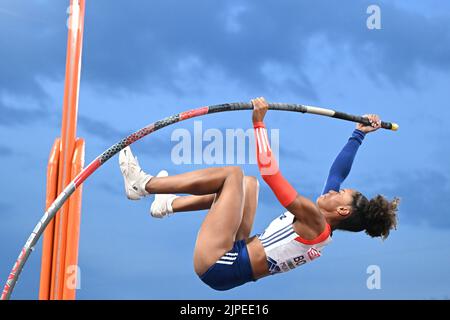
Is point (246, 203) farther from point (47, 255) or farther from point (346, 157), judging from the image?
point (47, 255)

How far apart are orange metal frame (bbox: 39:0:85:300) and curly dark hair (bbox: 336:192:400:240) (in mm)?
2115

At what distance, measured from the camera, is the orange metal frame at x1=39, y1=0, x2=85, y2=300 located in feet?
16.4

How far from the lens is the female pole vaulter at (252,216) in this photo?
443cm

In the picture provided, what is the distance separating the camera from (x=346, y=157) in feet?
17.5

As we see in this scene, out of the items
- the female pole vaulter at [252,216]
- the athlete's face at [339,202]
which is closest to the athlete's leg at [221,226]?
the female pole vaulter at [252,216]

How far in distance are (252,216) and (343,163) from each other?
92cm

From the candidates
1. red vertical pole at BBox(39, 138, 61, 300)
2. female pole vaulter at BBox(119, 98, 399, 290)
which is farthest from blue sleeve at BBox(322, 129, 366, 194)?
red vertical pole at BBox(39, 138, 61, 300)

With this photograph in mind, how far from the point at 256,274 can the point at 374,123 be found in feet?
5.42

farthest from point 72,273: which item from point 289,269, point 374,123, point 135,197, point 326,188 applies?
point 374,123

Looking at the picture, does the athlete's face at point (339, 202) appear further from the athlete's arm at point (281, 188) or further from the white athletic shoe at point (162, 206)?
the white athletic shoe at point (162, 206)
